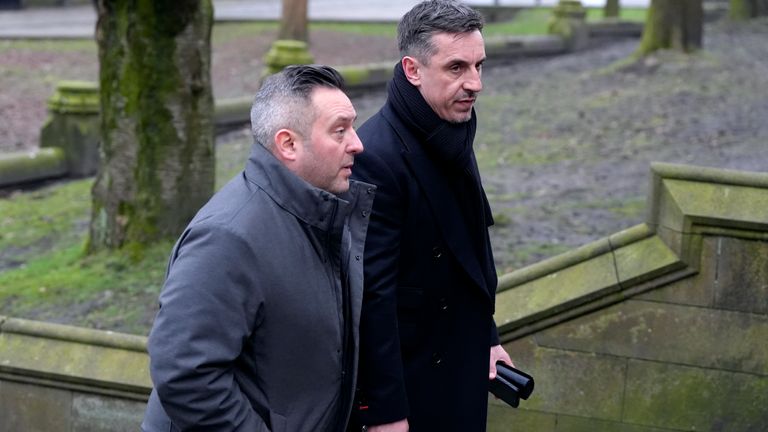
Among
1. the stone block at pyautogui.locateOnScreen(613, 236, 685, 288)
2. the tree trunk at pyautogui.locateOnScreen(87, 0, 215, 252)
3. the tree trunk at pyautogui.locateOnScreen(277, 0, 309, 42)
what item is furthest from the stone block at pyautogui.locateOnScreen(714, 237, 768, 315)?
the tree trunk at pyautogui.locateOnScreen(277, 0, 309, 42)

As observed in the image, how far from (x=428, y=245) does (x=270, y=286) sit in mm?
804

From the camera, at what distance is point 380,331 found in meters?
→ 3.52

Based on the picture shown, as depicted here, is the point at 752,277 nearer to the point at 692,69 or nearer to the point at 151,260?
the point at 151,260

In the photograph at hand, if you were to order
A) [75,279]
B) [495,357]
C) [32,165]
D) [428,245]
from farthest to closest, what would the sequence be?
[32,165]
[75,279]
[495,357]
[428,245]

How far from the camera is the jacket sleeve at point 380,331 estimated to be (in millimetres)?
3523

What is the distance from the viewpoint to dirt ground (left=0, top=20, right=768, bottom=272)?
29.7 ft

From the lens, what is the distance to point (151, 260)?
770 centimetres

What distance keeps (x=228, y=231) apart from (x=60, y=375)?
2.61 metres

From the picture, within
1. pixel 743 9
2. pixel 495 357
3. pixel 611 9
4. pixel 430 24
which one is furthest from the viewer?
pixel 611 9

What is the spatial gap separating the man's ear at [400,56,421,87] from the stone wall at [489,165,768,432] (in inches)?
72.1

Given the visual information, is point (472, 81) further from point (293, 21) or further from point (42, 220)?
point (293, 21)

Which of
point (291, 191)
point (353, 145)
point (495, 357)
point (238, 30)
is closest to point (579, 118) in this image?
point (495, 357)

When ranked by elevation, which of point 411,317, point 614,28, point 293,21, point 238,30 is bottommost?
point 238,30

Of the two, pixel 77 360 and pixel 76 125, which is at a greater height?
pixel 77 360
